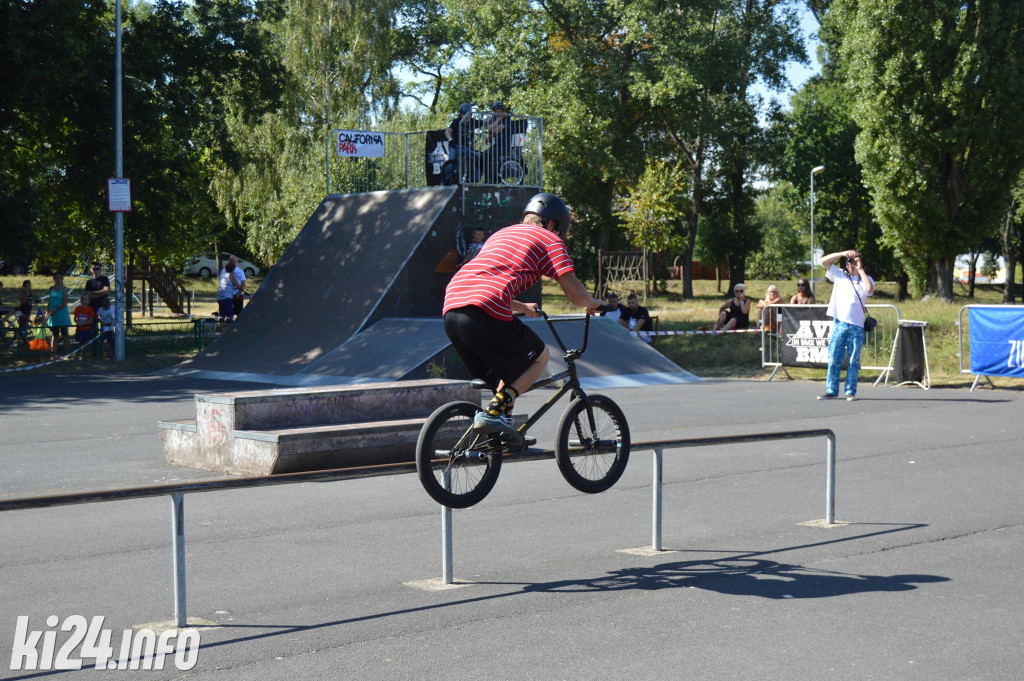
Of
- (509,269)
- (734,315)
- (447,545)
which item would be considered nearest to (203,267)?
(734,315)

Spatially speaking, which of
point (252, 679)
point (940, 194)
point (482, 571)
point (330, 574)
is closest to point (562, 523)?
point (482, 571)

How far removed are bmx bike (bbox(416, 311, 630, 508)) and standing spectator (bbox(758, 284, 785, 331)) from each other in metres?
14.3

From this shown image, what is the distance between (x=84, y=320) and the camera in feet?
79.0

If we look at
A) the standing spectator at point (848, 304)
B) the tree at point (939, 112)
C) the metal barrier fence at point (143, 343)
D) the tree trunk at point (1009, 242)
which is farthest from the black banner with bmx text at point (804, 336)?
the tree trunk at point (1009, 242)

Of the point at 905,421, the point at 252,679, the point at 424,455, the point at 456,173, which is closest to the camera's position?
the point at 252,679

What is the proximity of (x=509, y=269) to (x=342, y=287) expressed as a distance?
1678 centimetres

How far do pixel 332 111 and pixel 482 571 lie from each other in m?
43.7

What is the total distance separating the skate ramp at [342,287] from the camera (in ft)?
69.5

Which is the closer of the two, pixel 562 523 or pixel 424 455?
pixel 424 455

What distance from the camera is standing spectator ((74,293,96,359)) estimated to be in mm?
24047

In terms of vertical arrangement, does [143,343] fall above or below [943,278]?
below

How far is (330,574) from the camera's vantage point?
658 cm

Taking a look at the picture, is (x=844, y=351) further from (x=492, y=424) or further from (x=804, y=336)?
(x=492, y=424)

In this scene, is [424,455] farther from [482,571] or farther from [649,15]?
[649,15]
